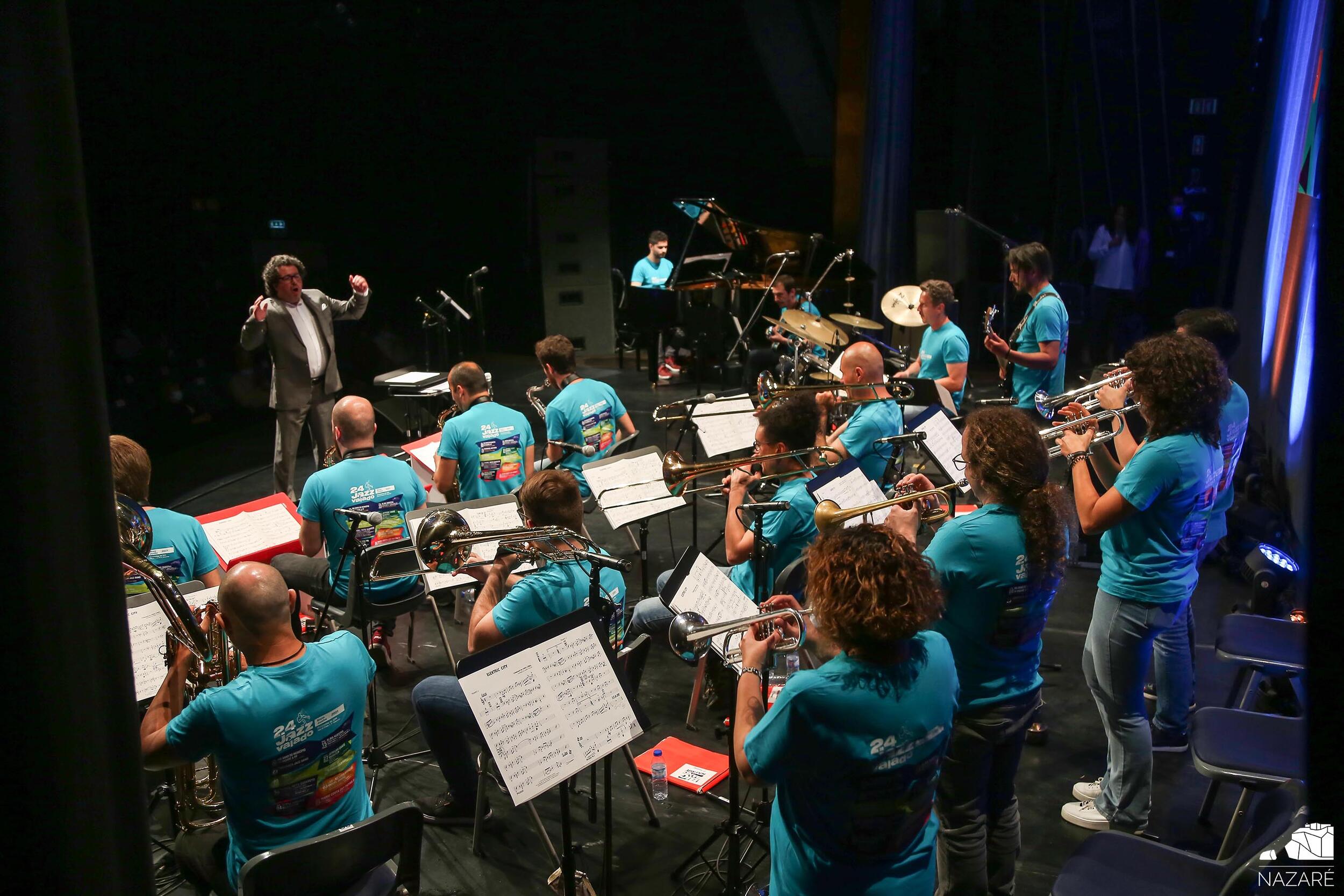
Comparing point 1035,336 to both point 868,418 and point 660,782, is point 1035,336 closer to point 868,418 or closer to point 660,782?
point 868,418

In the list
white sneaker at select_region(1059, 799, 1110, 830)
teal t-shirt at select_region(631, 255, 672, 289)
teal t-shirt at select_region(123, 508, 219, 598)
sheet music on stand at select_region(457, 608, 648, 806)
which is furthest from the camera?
teal t-shirt at select_region(631, 255, 672, 289)

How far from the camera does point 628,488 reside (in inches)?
192

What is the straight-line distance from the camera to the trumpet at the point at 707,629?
2506 mm

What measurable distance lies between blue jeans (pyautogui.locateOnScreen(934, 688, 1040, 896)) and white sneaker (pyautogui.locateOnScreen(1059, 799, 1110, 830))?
927 millimetres

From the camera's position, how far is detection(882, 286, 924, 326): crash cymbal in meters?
9.09

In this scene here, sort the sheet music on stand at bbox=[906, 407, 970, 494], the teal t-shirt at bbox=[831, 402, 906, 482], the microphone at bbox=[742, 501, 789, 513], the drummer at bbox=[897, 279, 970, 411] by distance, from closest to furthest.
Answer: the microphone at bbox=[742, 501, 789, 513] → the sheet music on stand at bbox=[906, 407, 970, 494] → the teal t-shirt at bbox=[831, 402, 906, 482] → the drummer at bbox=[897, 279, 970, 411]

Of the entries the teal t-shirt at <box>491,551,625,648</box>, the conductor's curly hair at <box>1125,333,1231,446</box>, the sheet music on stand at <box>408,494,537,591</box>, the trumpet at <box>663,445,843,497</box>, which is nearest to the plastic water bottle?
the teal t-shirt at <box>491,551,625,648</box>

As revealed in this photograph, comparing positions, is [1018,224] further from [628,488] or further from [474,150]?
[628,488]

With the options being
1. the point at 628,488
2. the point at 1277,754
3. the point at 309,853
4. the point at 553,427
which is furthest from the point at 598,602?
the point at 553,427

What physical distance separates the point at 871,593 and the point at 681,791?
2.28 m

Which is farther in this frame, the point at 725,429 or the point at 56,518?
the point at 725,429

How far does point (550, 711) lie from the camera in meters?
2.53

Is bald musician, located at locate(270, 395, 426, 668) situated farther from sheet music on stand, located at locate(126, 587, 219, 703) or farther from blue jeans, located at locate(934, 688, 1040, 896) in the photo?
blue jeans, located at locate(934, 688, 1040, 896)

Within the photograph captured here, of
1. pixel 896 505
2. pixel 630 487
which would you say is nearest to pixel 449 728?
pixel 630 487
